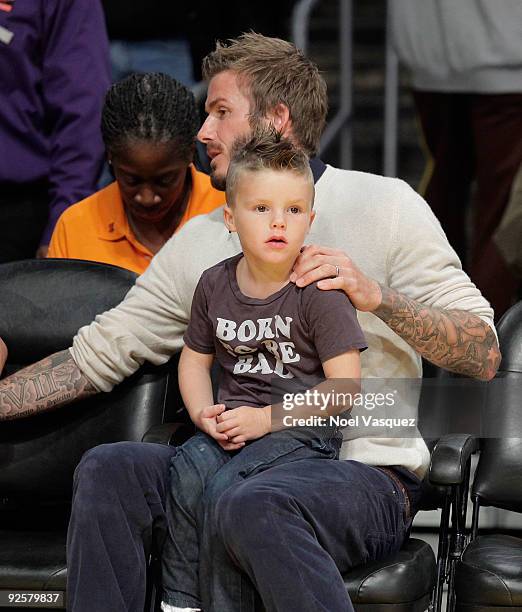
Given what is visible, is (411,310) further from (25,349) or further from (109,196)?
(109,196)

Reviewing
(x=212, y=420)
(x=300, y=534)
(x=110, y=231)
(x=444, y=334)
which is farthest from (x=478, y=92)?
(x=300, y=534)

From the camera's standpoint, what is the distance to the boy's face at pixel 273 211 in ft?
9.87

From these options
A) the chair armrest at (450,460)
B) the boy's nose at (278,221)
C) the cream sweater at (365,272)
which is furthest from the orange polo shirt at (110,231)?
the chair armrest at (450,460)

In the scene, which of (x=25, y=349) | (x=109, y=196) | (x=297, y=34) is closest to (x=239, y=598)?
(x=25, y=349)

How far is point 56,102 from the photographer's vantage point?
4.50m

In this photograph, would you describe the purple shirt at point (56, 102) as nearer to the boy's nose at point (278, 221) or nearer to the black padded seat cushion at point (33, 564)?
the black padded seat cushion at point (33, 564)

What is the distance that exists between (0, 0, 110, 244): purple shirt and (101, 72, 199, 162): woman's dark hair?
439 mm

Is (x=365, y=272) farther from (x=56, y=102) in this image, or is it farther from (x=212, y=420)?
(x=56, y=102)

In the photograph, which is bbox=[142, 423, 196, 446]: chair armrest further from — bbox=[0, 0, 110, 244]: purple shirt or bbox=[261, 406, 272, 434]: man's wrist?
bbox=[0, 0, 110, 244]: purple shirt

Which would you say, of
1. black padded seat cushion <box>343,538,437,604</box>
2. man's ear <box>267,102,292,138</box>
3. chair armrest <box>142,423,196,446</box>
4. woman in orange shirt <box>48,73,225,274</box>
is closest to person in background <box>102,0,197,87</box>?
woman in orange shirt <box>48,73,225,274</box>

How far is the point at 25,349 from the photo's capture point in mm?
3604

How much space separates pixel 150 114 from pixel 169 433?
1.14 meters

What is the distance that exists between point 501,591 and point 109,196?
1801 mm

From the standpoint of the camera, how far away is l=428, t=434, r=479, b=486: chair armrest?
3.00m
